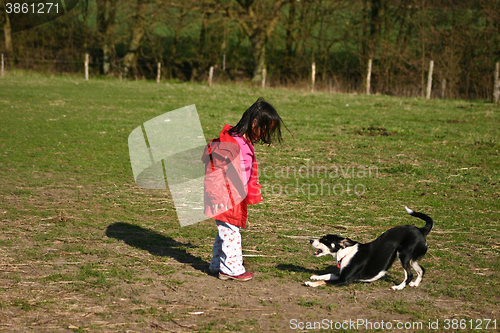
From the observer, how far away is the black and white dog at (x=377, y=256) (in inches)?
181

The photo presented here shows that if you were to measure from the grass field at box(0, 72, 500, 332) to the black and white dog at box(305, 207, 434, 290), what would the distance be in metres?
0.11

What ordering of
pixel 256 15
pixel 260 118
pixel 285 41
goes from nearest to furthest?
1. pixel 260 118
2. pixel 256 15
3. pixel 285 41

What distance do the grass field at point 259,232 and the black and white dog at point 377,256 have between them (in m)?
0.11

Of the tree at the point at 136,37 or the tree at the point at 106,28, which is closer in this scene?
the tree at the point at 136,37

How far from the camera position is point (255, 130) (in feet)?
15.2

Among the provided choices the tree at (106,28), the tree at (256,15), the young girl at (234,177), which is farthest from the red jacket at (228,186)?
the tree at (106,28)

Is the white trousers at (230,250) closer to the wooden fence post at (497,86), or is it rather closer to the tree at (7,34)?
the wooden fence post at (497,86)

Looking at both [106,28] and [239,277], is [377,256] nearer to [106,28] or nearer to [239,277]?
[239,277]

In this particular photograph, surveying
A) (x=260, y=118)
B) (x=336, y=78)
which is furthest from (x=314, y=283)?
(x=336, y=78)

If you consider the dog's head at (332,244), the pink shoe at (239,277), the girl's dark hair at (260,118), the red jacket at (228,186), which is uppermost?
the girl's dark hair at (260,118)

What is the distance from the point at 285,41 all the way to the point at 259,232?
104 feet

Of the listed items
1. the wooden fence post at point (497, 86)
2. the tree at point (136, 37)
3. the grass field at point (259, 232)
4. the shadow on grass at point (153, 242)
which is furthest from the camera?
the tree at point (136, 37)

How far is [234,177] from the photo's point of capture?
464 centimetres

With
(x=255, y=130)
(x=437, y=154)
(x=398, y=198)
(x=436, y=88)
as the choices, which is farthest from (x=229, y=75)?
(x=255, y=130)
